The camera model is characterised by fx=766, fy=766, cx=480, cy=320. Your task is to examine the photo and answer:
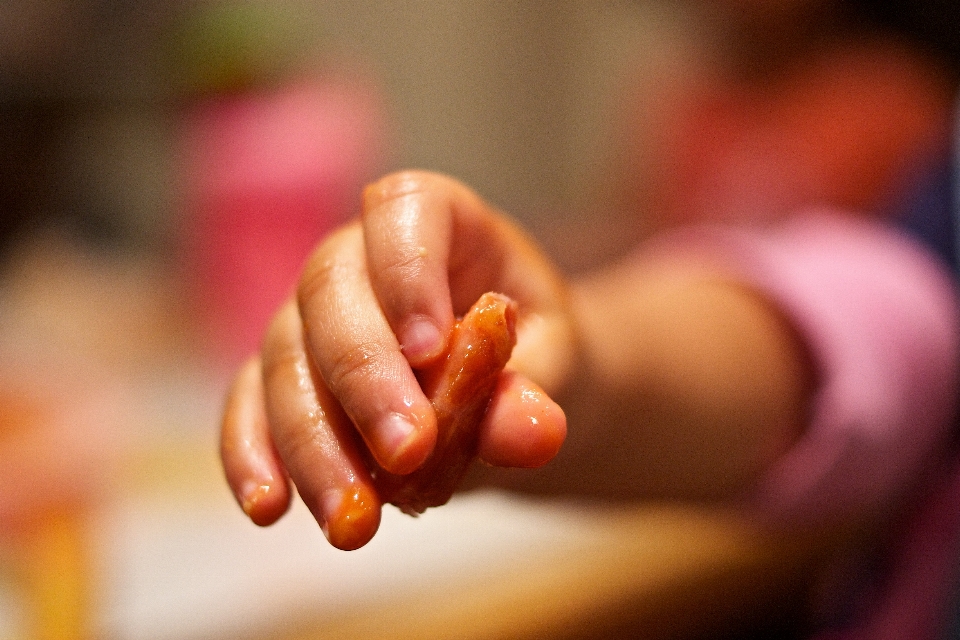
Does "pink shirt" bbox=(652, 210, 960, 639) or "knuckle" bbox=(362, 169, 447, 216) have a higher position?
"knuckle" bbox=(362, 169, 447, 216)

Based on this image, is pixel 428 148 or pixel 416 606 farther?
pixel 428 148

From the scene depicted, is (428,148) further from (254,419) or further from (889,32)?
(254,419)

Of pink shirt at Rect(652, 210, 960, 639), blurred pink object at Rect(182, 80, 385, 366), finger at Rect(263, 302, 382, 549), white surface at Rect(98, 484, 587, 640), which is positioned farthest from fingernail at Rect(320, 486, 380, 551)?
blurred pink object at Rect(182, 80, 385, 366)

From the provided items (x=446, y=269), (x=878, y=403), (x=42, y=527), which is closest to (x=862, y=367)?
(x=878, y=403)

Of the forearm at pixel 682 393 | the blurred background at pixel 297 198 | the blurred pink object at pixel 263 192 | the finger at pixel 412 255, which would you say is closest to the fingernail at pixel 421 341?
the finger at pixel 412 255

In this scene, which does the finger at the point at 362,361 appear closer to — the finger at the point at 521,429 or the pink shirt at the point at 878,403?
the finger at the point at 521,429

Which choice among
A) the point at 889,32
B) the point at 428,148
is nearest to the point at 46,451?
the point at 428,148

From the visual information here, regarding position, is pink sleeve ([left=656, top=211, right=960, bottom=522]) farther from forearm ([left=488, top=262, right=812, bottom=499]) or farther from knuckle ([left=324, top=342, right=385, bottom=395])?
knuckle ([left=324, top=342, right=385, bottom=395])
